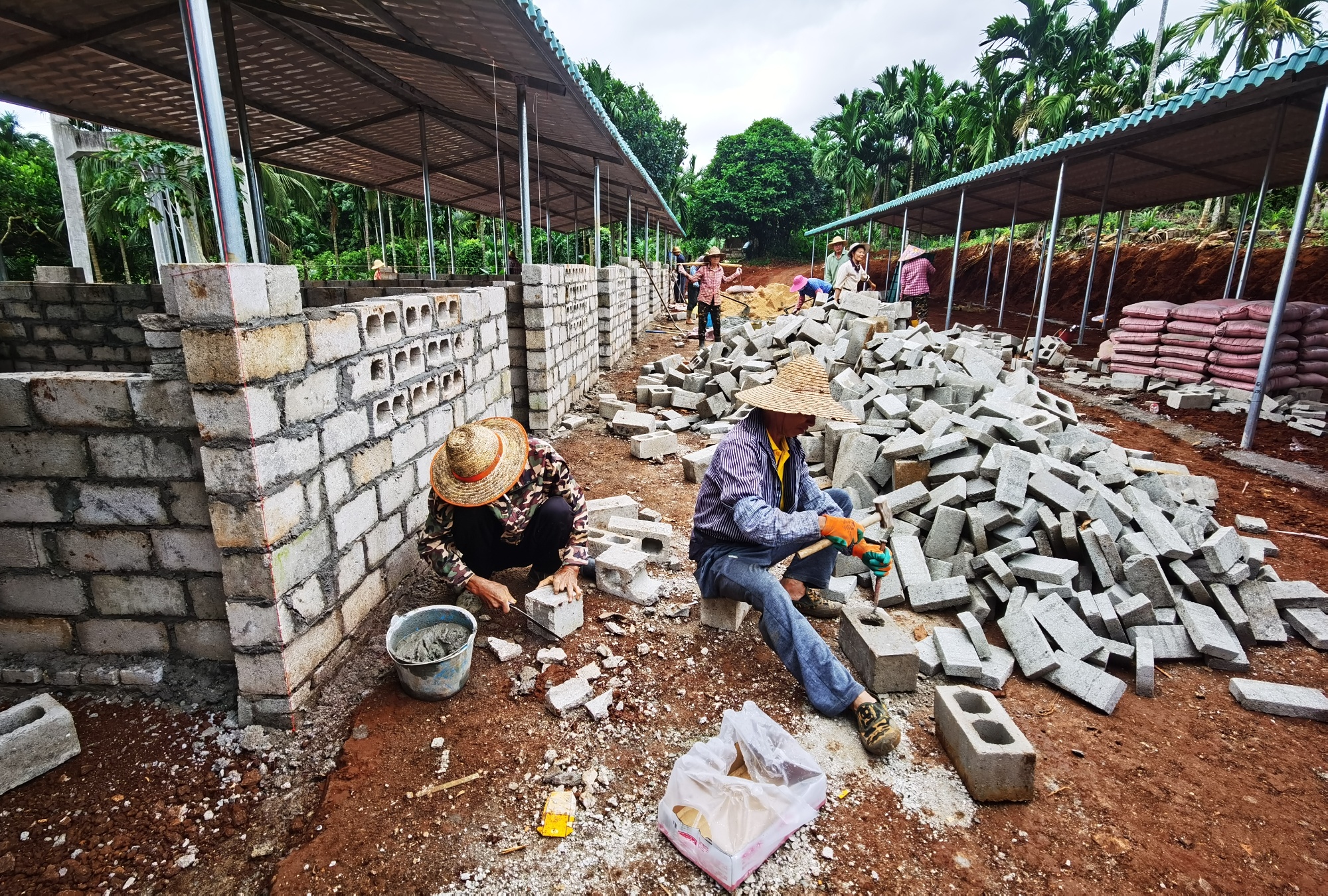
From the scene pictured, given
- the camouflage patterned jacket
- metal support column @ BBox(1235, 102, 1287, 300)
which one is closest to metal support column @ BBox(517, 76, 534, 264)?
the camouflage patterned jacket

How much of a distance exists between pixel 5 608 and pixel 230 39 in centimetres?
446

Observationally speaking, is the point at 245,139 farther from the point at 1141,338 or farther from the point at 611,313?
the point at 1141,338

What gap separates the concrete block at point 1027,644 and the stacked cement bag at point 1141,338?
8134 millimetres

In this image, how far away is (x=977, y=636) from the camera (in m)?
3.43

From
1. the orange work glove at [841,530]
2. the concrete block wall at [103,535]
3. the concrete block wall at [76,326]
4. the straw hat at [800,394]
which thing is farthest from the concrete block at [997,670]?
the concrete block wall at [76,326]

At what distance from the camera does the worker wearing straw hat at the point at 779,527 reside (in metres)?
2.95

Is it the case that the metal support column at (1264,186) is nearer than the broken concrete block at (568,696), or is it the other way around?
the broken concrete block at (568,696)

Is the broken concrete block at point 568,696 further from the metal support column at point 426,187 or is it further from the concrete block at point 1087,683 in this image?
the metal support column at point 426,187

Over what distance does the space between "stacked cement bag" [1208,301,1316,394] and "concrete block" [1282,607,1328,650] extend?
5743mm

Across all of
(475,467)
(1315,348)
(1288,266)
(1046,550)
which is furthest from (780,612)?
(1315,348)

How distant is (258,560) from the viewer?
2.59 m

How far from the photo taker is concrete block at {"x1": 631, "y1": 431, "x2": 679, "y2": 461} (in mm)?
6625

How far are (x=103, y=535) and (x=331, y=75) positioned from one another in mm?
5362

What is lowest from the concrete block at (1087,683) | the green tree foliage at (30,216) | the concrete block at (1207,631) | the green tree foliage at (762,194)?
the concrete block at (1087,683)
